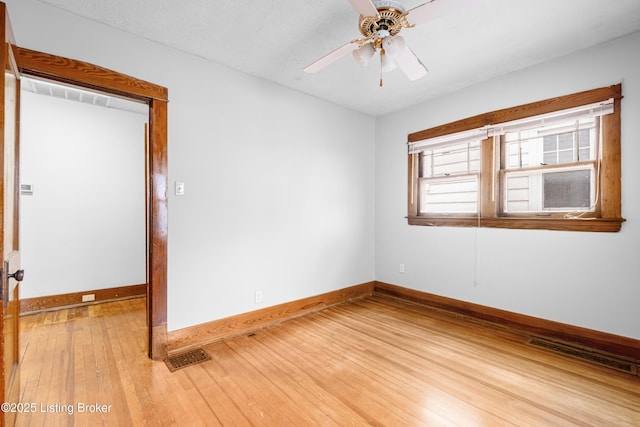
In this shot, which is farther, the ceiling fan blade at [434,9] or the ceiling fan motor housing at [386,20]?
the ceiling fan motor housing at [386,20]

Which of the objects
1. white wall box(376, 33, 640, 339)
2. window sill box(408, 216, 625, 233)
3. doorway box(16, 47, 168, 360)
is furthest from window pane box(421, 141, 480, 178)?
doorway box(16, 47, 168, 360)

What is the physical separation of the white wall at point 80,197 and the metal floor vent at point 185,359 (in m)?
2.35

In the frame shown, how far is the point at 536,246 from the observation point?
3.04 m

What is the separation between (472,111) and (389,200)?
A: 62.9 inches

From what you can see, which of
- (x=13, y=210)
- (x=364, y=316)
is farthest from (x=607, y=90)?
(x=13, y=210)

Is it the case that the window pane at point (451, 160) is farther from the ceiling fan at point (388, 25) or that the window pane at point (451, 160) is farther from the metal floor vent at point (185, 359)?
the metal floor vent at point (185, 359)

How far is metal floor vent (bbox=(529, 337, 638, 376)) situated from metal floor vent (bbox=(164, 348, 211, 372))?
10.3ft

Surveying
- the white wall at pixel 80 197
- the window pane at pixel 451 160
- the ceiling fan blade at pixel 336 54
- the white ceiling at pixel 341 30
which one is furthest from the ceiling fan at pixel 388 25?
the white wall at pixel 80 197

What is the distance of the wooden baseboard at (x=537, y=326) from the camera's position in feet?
8.32

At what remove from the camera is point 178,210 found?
272 centimetres

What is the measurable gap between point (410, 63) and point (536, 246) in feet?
7.60

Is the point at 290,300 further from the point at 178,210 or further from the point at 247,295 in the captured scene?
the point at 178,210

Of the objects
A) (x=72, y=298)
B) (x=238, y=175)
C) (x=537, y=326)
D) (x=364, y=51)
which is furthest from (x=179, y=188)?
(x=537, y=326)

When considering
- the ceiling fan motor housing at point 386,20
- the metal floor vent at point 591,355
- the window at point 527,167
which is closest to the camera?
the ceiling fan motor housing at point 386,20
